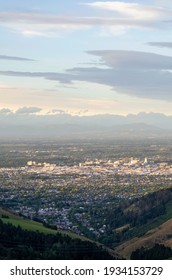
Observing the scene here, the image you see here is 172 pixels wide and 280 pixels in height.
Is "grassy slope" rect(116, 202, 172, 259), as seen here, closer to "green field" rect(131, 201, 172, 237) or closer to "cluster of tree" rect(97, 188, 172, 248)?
"green field" rect(131, 201, 172, 237)

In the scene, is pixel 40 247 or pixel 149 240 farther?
pixel 149 240

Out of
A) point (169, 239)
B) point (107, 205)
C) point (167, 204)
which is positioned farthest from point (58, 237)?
point (107, 205)

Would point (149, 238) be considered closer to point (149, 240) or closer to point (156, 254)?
point (149, 240)

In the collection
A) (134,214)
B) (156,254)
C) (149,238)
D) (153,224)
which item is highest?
(156,254)

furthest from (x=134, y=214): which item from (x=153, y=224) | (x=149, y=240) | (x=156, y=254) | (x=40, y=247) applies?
(x=40, y=247)

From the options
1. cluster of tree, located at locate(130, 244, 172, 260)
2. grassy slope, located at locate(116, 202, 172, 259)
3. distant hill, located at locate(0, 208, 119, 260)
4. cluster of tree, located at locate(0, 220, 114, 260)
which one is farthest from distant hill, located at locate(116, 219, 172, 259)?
cluster of tree, located at locate(0, 220, 114, 260)

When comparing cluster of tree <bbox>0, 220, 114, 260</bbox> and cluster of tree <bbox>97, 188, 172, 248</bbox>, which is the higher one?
cluster of tree <bbox>0, 220, 114, 260</bbox>

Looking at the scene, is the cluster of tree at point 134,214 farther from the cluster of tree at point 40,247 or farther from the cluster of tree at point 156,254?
the cluster of tree at point 40,247

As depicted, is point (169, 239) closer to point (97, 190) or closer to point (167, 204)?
point (167, 204)

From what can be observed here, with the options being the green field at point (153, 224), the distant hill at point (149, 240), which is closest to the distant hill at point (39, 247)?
the distant hill at point (149, 240)
